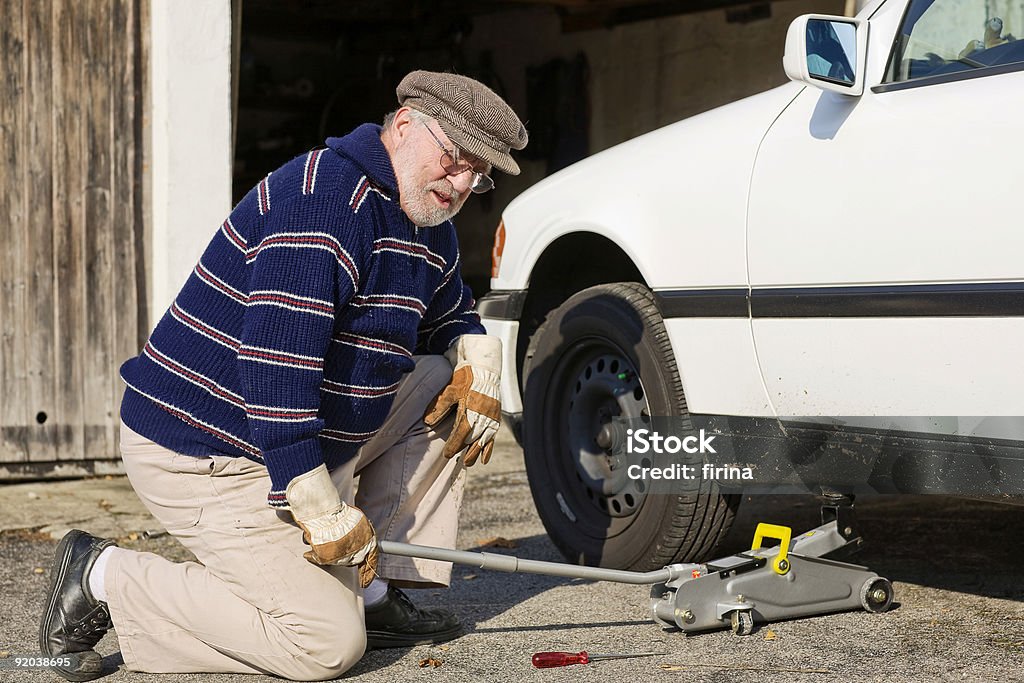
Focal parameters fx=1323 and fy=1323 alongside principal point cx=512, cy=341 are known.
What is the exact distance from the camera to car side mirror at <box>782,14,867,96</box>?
Answer: 3314 mm

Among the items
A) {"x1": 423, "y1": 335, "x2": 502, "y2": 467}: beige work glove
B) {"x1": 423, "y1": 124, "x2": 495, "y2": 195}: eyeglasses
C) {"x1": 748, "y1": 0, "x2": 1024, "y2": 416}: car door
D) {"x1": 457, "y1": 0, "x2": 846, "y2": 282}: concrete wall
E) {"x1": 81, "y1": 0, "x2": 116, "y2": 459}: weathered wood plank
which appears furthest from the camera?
{"x1": 457, "y1": 0, "x2": 846, "y2": 282}: concrete wall

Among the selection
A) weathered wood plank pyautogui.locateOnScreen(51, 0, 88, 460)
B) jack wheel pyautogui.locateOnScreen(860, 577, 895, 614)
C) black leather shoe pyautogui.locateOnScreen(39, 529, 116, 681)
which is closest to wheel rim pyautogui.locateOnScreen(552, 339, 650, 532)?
jack wheel pyautogui.locateOnScreen(860, 577, 895, 614)

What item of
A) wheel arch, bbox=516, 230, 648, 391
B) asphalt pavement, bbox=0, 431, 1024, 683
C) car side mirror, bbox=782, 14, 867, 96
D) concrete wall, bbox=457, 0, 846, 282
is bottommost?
asphalt pavement, bbox=0, 431, 1024, 683

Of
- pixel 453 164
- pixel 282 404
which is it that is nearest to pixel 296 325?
pixel 282 404

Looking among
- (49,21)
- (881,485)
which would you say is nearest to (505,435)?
(49,21)

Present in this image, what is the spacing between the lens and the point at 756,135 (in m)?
3.52

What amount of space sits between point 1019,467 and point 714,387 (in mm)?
879

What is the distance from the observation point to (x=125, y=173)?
19.4 feet

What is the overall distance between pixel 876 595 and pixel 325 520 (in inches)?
60.3

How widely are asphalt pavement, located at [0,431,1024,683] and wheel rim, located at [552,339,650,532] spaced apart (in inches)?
10.2

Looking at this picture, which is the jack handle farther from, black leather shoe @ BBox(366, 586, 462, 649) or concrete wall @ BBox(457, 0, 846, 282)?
concrete wall @ BBox(457, 0, 846, 282)

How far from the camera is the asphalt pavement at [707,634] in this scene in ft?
10.1

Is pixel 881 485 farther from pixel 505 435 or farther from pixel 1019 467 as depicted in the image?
pixel 505 435

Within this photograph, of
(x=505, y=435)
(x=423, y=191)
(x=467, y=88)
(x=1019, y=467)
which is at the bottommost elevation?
(x=505, y=435)
